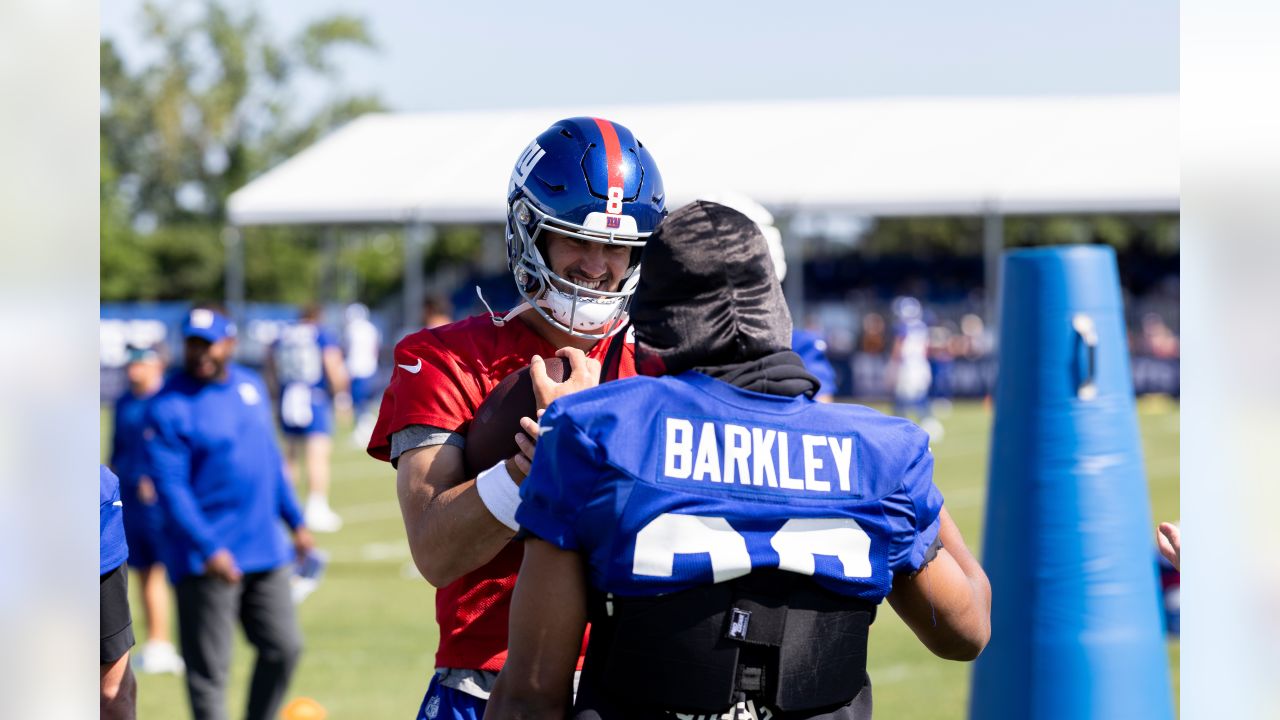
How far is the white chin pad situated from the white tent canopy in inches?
951

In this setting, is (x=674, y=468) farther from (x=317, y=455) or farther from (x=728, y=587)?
(x=317, y=455)

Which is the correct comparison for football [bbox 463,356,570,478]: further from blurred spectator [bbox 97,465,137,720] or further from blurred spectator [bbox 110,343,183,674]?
blurred spectator [bbox 110,343,183,674]

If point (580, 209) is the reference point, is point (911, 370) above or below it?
below

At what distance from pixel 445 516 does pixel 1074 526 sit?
284cm

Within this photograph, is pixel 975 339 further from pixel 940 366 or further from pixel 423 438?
pixel 423 438

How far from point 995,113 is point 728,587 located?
2911cm

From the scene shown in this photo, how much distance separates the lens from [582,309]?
2648mm

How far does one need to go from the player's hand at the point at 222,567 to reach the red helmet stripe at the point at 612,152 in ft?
13.2

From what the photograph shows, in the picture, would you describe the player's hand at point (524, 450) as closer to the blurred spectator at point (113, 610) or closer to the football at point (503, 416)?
the football at point (503, 416)

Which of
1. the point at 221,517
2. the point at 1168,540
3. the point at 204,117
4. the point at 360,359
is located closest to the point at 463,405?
the point at 1168,540

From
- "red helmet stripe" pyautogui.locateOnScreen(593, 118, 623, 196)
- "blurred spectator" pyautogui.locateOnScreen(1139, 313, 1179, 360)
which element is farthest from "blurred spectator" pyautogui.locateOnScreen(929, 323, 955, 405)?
"red helmet stripe" pyautogui.locateOnScreen(593, 118, 623, 196)

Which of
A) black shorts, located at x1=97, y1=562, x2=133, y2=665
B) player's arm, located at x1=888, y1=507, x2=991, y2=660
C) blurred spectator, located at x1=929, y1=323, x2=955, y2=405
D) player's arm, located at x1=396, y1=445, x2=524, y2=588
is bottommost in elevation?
blurred spectator, located at x1=929, y1=323, x2=955, y2=405

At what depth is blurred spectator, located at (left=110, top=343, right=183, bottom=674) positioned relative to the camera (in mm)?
7691

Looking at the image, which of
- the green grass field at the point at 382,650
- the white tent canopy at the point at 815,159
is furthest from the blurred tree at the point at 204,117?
the green grass field at the point at 382,650
